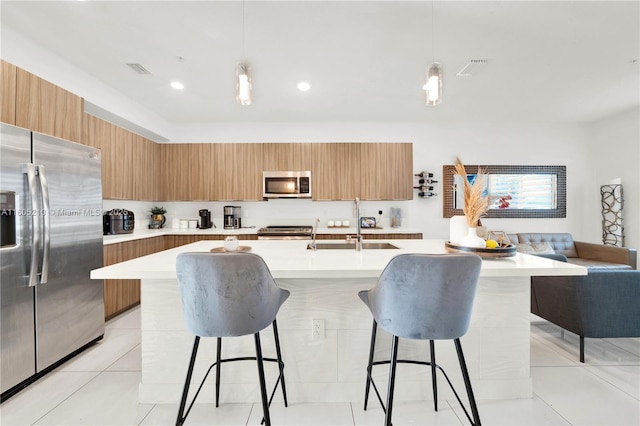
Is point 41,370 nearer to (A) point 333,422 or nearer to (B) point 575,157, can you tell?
(A) point 333,422

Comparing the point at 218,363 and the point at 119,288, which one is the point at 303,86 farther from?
the point at 119,288

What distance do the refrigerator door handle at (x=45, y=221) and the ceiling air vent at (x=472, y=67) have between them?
3648 millimetres

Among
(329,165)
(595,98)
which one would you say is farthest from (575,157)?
(329,165)

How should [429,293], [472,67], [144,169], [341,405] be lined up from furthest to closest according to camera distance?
1. [144,169]
2. [472,67]
3. [341,405]
4. [429,293]

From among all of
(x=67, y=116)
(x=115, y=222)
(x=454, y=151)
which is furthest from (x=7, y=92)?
(x=454, y=151)


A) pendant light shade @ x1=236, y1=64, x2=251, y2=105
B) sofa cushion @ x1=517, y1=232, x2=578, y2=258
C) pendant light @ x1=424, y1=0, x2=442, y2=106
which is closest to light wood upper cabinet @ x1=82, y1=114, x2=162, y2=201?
pendant light shade @ x1=236, y1=64, x2=251, y2=105

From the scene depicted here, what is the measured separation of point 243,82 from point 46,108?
1689 mm

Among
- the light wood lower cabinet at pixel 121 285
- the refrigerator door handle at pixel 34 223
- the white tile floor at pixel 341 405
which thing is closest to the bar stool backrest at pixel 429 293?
the white tile floor at pixel 341 405

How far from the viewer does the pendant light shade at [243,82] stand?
1777mm

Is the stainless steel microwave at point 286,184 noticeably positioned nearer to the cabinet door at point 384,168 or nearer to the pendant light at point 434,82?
the cabinet door at point 384,168

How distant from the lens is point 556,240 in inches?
177

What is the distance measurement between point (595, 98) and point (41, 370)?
6.34 meters

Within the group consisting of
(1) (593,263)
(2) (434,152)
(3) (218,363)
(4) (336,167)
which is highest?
(2) (434,152)

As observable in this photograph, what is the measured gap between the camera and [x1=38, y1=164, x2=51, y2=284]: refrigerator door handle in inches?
78.4
